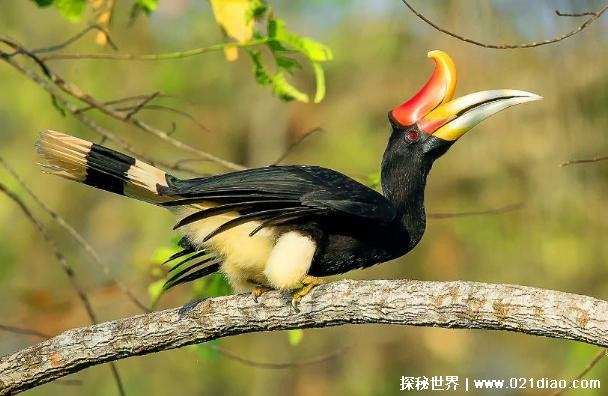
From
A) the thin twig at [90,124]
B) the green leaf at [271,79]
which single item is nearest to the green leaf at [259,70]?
the green leaf at [271,79]

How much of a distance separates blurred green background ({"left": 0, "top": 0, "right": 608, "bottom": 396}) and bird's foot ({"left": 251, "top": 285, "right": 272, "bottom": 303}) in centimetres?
265

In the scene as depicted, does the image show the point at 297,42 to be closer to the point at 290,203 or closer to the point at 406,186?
the point at 290,203

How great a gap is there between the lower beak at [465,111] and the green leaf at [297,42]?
49cm

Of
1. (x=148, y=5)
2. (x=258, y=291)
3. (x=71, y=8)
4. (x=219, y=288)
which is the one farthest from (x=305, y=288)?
(x=71, y=8)

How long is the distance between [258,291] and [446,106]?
1.00 meters

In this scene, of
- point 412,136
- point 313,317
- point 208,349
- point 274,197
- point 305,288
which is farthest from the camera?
point 208,349

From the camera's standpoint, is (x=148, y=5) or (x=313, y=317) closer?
(x=313, y=317)

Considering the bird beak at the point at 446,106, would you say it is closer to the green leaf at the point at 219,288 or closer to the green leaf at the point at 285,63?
the green leaf at the point at 285,63

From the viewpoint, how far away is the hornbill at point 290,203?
343cm

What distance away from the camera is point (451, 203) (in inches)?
322

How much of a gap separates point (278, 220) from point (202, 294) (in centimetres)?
64

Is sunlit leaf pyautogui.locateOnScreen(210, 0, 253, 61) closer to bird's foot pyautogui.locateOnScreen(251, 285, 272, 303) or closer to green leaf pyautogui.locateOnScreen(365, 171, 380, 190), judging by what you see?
green leaf pyautogui.locateOnScreen(365, 171, 380, 190)

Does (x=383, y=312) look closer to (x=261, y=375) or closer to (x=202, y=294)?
(x=202, y=294)

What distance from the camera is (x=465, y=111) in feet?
12.4
